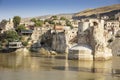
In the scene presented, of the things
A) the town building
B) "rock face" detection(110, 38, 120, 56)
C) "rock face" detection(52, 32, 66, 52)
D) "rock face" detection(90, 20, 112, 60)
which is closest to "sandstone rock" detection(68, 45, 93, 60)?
"rock face" detection(90, 20, 112, 60)

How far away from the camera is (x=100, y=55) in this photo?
21.8m

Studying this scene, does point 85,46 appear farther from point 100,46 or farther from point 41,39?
point 41,39

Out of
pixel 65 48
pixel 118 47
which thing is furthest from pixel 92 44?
pixel 65 48

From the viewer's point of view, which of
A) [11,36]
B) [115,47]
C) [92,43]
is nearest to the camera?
[92,43]

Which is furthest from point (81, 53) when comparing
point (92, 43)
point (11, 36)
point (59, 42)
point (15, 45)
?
point (11, 36)

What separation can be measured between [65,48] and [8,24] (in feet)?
43.0

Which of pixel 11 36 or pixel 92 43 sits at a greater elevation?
pixel 11 36

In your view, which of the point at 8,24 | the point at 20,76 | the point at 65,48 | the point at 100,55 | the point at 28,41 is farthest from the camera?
the point at 8,24

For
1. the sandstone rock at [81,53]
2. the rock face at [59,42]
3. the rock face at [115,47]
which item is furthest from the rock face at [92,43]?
the rock face at [59,42]

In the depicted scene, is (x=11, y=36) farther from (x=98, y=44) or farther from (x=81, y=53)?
(x=98, y=44)

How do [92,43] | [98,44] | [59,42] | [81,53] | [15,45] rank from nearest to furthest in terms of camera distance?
[81,53] < [98,44] < [92,43] < [59,42] < [15,45]

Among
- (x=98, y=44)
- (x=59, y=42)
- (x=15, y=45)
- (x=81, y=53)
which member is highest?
(x=59, y=42)

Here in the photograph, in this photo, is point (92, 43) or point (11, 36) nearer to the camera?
point (92, 43)

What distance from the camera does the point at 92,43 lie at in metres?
22.5
